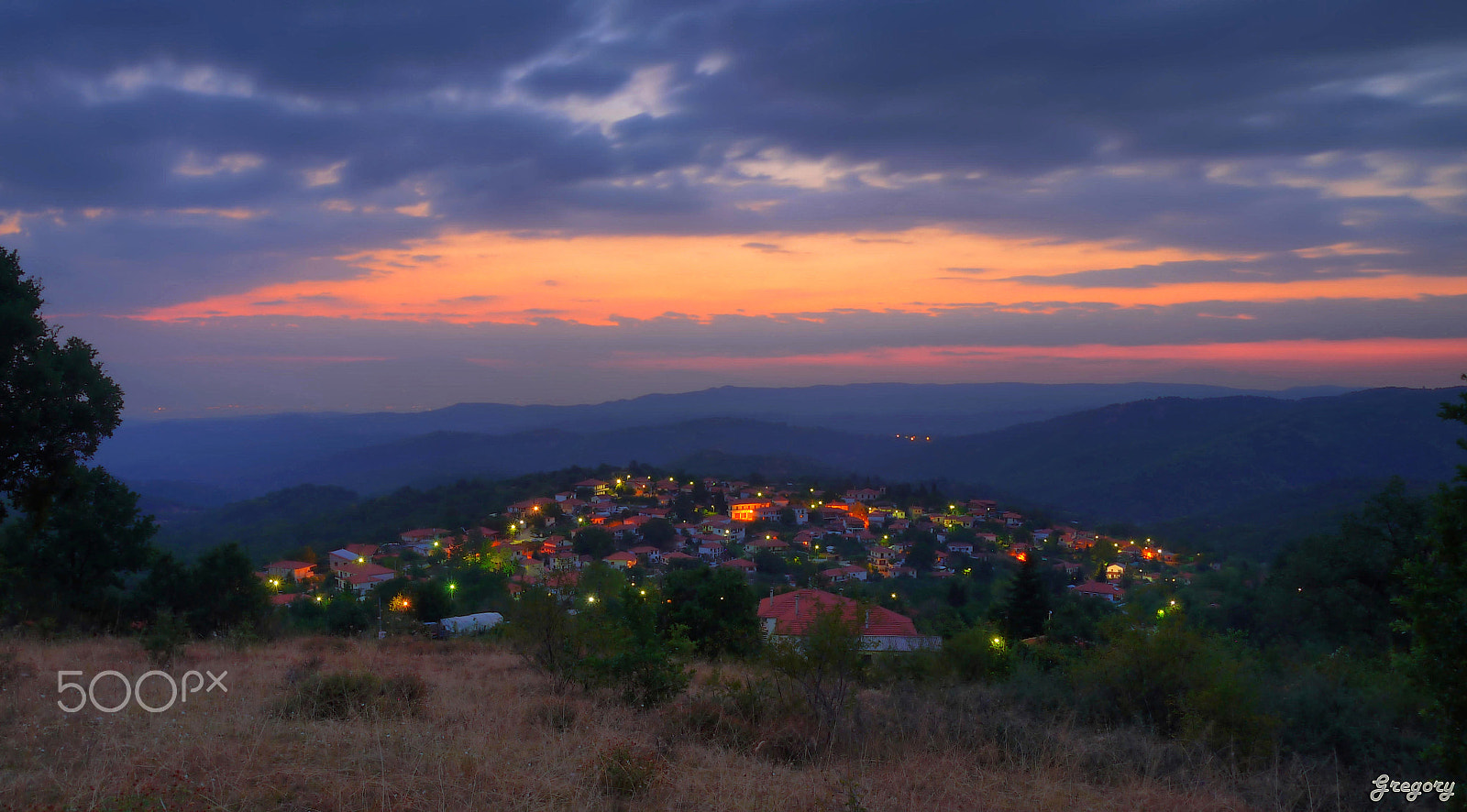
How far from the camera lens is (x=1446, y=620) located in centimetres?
Result: 403

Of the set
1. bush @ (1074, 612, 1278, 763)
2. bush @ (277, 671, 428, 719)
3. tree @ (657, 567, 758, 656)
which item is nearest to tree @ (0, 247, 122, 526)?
bush @ (277, 671, 428, 719)

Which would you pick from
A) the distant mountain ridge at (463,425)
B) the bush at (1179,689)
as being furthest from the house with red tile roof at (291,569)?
the distant mountain ridge at (463,425)

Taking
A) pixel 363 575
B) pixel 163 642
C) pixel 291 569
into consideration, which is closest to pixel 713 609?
pixel 163 642

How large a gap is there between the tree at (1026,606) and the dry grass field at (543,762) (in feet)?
53.7

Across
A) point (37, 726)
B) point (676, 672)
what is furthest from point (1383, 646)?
point (37, 726)

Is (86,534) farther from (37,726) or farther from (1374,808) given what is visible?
(1374,808)

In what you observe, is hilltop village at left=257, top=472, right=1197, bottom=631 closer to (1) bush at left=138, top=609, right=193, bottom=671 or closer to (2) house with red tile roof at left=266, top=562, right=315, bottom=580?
(2) house with red tile roof at left=266, top=562, right=315, bottom=580

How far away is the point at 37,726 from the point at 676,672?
4574 mm

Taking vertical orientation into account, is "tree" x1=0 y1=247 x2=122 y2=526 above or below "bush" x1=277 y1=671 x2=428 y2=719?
above

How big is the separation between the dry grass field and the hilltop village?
60.4 feet

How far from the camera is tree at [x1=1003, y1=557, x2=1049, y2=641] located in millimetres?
20891

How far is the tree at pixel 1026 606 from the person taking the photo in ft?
68.5

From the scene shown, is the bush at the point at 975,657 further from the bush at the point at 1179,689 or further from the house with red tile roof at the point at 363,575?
the house with red tile roof at the point at 363,575

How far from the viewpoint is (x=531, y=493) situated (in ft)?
205
